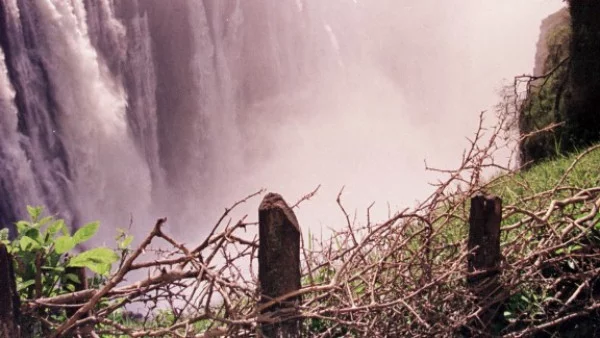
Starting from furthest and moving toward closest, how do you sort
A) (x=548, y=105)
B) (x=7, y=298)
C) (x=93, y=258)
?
(x=548, y=105) → (x=93, y=258) → (x=7, y=298)

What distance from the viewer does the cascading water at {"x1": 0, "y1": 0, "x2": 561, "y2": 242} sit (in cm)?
1042

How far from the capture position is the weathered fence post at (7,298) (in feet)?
5.88

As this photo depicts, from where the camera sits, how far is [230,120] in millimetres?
15039

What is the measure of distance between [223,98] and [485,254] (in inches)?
494

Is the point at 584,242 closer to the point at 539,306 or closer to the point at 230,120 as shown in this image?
the point at 539,306

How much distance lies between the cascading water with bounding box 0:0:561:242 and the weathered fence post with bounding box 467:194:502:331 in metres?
8.39

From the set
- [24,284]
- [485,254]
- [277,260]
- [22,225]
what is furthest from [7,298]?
[485,254]

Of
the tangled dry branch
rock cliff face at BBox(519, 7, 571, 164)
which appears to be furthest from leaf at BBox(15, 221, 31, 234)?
rock cliff face at BBox(519, 7, 571, 164)

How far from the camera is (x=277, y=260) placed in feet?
6.42

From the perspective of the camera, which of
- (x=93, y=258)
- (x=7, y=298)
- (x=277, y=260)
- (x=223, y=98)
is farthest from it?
(x=223, y=98)

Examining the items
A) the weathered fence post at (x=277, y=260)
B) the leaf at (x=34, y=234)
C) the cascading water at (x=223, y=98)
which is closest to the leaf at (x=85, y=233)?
the leaf at (x=34, y=234)

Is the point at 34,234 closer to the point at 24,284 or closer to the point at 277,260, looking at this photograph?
the point at 24,284

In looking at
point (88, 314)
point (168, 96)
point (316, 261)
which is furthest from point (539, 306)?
point (168, 96)

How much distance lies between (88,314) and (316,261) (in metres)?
0.78
